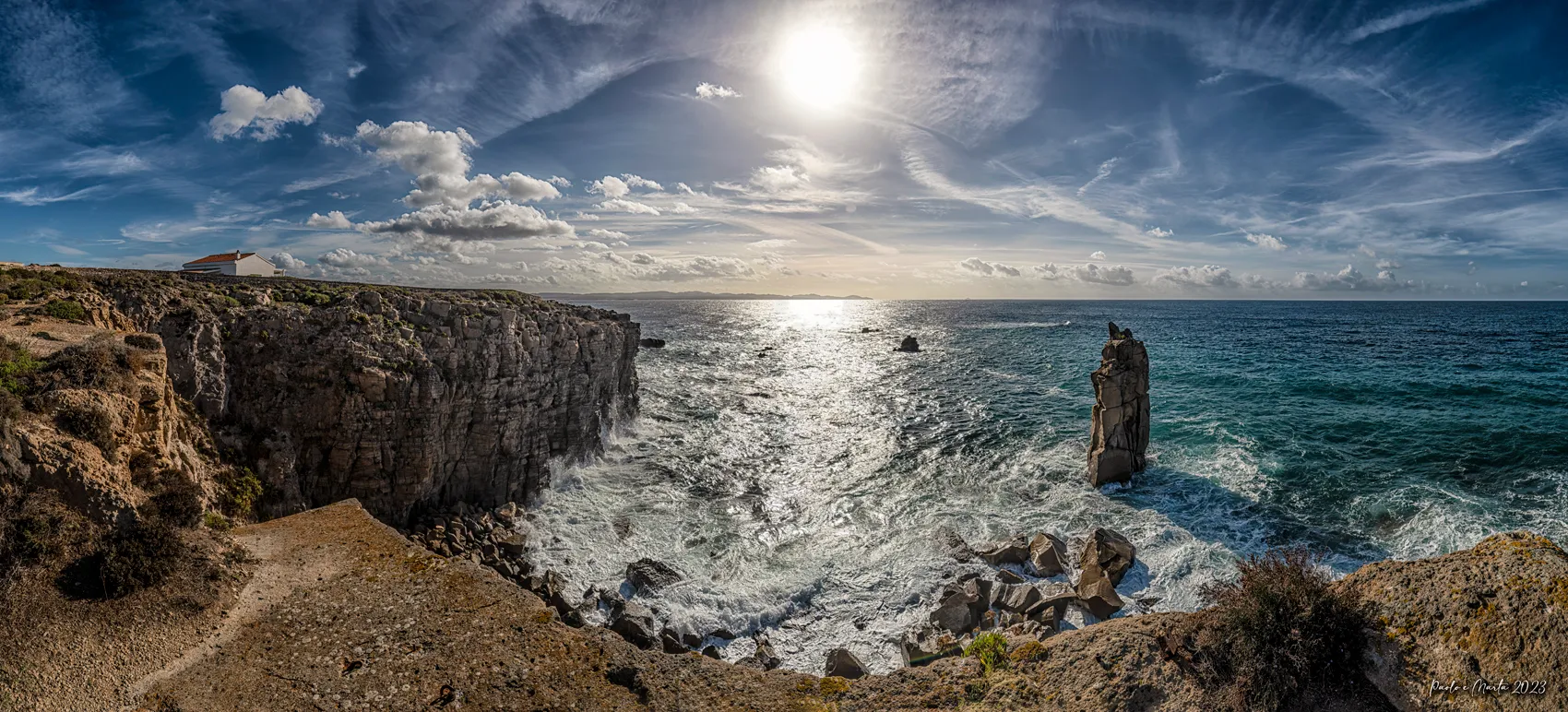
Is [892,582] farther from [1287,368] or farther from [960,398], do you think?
[1287,368]

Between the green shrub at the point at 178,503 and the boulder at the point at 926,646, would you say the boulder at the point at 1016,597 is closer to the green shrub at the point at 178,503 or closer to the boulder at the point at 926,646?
the boulder at the point at 926,646

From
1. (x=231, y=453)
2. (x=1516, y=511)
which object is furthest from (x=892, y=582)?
(x=1516, y=511)

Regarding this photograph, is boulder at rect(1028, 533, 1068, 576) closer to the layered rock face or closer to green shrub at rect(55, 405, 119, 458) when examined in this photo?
the layered rock face

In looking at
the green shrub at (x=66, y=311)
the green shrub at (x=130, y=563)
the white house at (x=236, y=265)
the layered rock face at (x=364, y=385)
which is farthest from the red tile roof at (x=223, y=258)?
the green shrub at (x=130, y=563)

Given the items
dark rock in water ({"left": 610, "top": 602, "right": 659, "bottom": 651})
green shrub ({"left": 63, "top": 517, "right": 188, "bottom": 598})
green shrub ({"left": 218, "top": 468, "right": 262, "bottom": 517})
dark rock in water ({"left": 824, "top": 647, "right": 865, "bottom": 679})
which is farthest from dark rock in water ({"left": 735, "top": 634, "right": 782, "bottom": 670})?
green shrub ({"left": 218, "top": 468, "right": 262, "bottom": 517})

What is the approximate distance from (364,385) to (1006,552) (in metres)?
23.4

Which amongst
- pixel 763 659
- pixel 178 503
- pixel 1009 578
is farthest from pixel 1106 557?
pixel 178 503

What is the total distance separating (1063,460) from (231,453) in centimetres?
3419

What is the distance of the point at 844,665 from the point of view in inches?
608

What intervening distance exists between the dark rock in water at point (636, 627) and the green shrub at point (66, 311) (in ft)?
56.9

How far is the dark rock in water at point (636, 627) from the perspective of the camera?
54.3 ft

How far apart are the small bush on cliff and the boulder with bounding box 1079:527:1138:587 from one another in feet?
43.2

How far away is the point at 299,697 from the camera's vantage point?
8.76m

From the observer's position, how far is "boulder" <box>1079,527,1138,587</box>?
64.6ft
